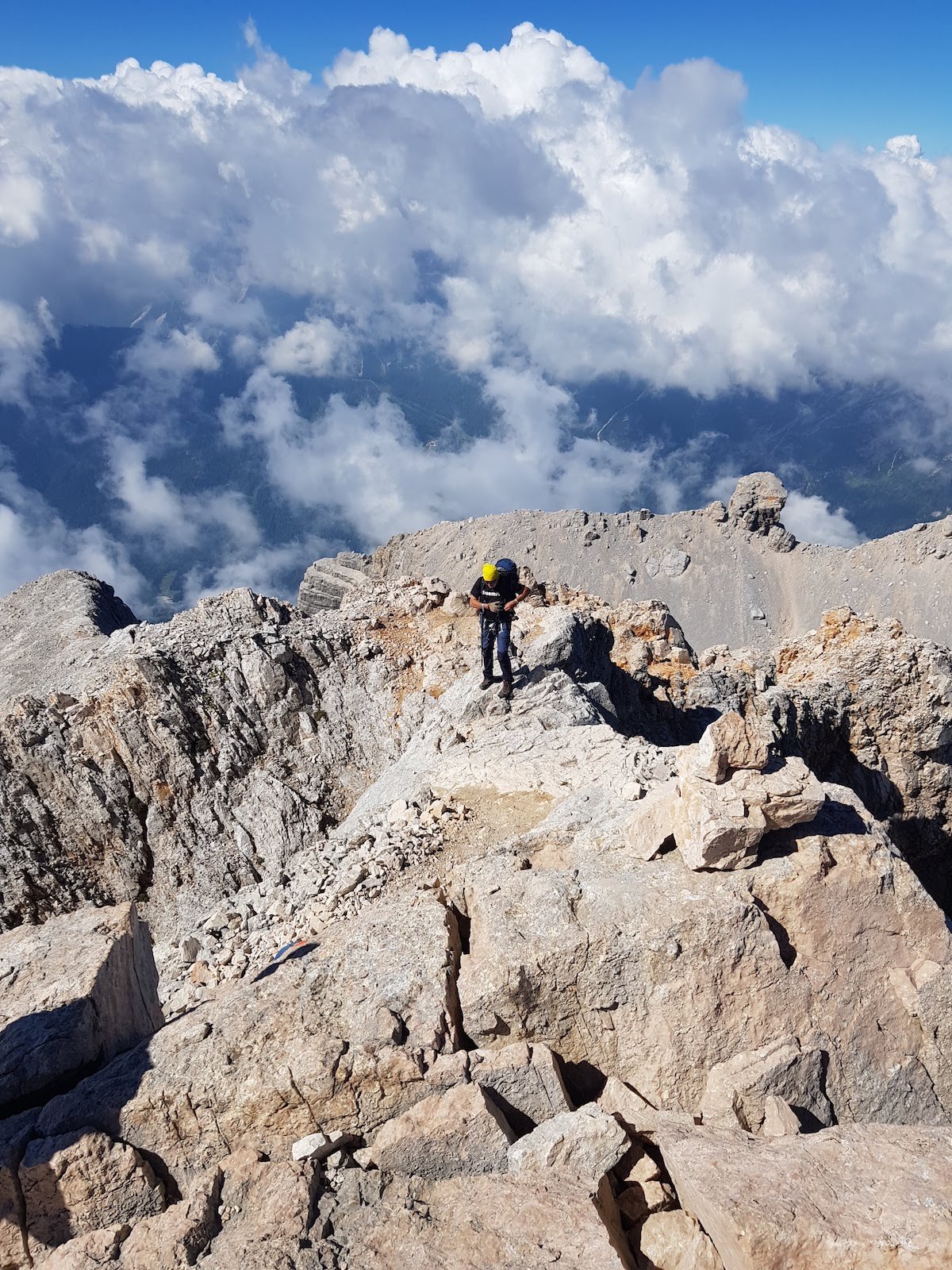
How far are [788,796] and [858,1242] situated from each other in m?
4.47

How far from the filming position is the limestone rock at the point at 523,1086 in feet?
26.2

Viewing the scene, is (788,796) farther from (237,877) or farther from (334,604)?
(334,604)

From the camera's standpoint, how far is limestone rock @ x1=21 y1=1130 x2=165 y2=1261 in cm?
715

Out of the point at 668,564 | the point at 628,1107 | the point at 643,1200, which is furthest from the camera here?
the point at 668,564

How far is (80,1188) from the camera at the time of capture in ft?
23.7

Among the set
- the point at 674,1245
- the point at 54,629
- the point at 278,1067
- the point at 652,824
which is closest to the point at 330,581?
the point at 54,629

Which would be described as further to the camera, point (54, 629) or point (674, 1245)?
point (54, 629)

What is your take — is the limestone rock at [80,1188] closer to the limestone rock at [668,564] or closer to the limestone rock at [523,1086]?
the limestone rock at [523,1086]

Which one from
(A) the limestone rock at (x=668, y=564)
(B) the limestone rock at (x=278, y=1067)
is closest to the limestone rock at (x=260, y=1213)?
(B) the limestone rock at (x=278, y=1067)

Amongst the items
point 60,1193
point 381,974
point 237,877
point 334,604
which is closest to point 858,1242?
point 381,974

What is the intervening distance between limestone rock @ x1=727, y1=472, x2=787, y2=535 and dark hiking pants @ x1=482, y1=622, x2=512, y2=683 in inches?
4371

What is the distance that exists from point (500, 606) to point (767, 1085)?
10.3 metres

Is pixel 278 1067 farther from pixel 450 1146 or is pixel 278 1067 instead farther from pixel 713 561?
pixel 713 561

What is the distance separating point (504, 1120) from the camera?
25.0ft
